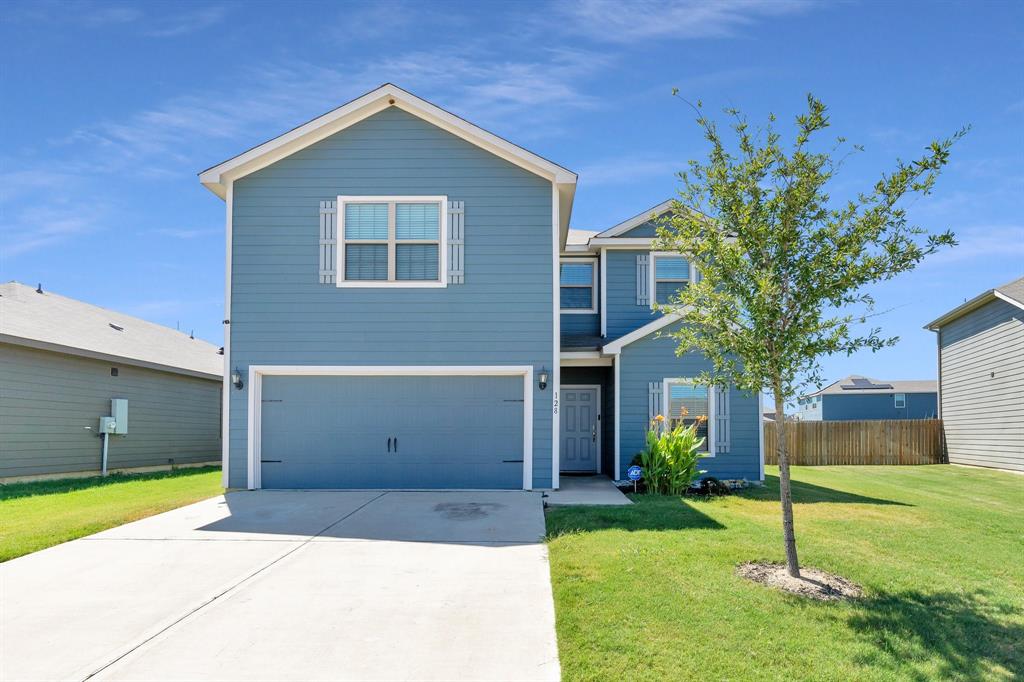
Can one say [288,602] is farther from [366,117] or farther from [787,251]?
[366,117]

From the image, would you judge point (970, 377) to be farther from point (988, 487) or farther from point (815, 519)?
point (815, 519)

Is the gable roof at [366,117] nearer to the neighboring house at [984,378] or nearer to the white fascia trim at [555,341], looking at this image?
the white fascia trim at [555,341]

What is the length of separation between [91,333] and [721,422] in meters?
15.0

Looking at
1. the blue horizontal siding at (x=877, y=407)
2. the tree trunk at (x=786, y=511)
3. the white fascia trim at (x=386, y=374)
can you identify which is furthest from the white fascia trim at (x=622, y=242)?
the blue horizontal siding at (x=877, y=407)

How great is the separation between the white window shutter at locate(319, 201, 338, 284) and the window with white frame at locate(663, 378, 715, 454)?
676 centimetres

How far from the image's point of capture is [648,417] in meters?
13.2

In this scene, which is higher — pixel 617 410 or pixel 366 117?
pixel 366 117

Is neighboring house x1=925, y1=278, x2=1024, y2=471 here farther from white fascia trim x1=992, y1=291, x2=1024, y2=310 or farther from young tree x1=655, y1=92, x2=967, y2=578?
young tree x1=655, y1=92, x2=967, y2=578

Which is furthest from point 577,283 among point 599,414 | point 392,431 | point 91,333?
point 91,333

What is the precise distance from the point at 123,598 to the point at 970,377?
889 inches

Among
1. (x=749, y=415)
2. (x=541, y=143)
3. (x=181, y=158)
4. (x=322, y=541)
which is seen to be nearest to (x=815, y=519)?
(x=749, y=415)

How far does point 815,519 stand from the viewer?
30.8ft

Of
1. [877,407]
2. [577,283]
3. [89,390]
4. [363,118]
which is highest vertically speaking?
[363,118]

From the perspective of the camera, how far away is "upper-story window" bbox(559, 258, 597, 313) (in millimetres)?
15477
